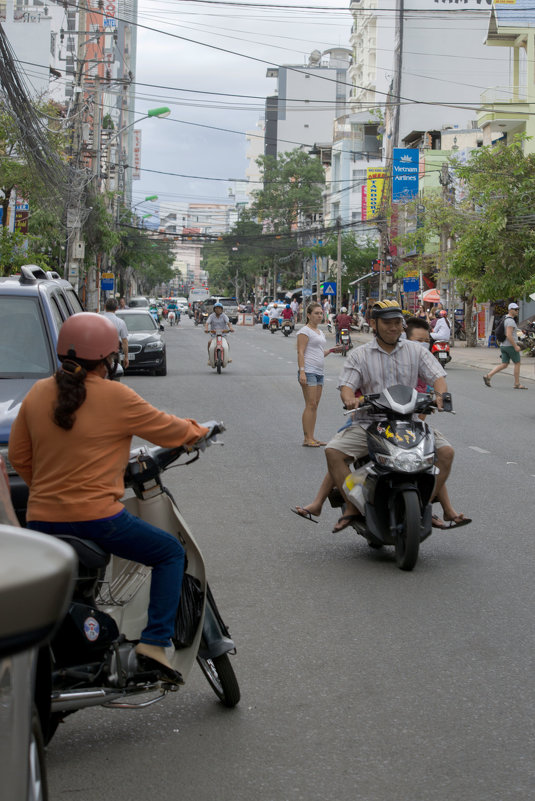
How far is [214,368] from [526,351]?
43.4 ft

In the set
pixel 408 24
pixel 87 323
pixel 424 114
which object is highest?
pixel 408 24

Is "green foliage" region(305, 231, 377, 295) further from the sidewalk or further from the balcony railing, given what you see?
the sidewalk

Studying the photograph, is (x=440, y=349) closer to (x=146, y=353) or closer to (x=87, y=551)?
(x=146, y=353)

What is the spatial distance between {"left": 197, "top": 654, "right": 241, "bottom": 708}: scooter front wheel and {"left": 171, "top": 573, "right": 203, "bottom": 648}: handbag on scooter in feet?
0.64

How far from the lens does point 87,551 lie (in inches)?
162

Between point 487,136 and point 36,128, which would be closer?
point 36,128

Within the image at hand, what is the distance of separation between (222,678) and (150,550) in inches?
28.7

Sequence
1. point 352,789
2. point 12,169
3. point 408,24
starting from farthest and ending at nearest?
point 408,24 < point 12,169 < point 352,789

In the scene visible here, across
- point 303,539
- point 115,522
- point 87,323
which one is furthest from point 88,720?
point 303,539

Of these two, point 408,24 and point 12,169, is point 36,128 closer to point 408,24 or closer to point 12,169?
point 12,169

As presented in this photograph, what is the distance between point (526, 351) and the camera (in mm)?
36625

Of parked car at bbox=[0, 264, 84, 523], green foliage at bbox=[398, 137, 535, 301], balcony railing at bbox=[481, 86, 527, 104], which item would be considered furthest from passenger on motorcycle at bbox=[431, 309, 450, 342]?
parked car at bbox=[0, 264, 84, 523]

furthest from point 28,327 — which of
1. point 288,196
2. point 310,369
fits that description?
point 288,196

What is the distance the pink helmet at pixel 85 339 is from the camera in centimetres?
423
